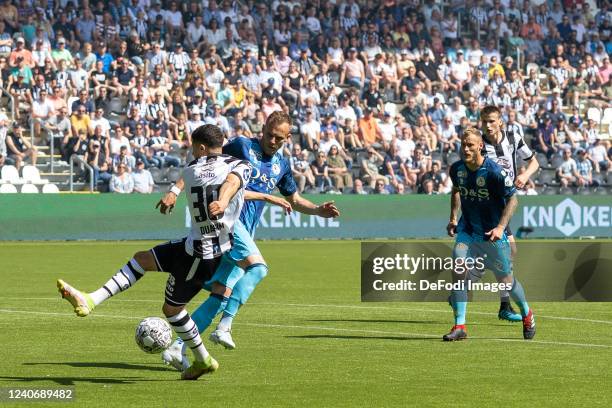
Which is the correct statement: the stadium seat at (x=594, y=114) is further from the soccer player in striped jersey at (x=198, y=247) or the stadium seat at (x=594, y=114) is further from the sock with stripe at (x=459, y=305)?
the soccer player in striped jersey at (x=198, y=247)

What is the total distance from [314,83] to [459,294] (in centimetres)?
2440

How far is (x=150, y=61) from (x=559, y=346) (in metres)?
24.1

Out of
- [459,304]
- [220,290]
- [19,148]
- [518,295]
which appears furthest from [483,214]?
[19,148]

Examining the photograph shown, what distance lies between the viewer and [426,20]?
42750mm

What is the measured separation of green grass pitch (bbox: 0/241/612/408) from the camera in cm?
910

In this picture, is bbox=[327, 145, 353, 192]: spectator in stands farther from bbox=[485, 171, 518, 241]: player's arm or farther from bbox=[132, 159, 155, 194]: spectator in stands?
bbox=[485, 171, 518, 241]: player's arm

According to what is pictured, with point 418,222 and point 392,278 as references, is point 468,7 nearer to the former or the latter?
point 418,222

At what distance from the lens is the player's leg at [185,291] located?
31.3ft

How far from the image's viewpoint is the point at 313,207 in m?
11.9

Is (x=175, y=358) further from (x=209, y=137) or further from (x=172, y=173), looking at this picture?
(x=172, y=173)

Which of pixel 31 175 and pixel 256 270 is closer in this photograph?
pixel 256 270

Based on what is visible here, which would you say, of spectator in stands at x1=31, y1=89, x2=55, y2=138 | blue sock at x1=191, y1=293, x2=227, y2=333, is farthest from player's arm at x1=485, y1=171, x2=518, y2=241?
spectator in stands at x1=31, y1=89, x2=55, y2=138

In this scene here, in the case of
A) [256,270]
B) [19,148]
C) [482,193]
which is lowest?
[19,148]

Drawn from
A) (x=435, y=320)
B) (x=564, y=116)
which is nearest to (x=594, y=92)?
(x=564, y=116)
